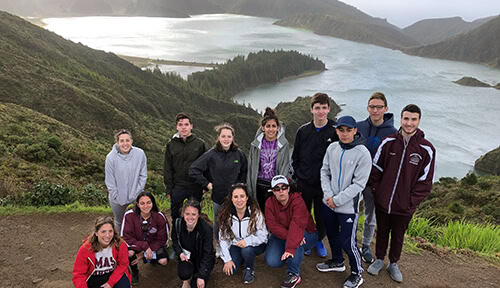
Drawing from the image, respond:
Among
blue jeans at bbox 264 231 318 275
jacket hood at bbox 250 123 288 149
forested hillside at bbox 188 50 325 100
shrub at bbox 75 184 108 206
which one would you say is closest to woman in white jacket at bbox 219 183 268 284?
blue jeans at bbox 264 231 318 275

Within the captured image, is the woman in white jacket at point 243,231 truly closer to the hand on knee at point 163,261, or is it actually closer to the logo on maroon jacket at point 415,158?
the hand on knee at point 163,261

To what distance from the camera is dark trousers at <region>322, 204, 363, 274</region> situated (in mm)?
4375

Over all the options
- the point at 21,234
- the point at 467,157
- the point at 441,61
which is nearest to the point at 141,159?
the point at 21,234

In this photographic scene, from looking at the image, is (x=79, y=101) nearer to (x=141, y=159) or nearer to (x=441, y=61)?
(x=141, y=159)

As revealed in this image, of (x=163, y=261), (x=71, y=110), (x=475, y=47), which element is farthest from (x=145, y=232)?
(x=475, y=47)

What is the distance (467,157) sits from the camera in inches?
1892

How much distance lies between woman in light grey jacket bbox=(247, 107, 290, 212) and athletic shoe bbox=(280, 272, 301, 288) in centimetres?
110

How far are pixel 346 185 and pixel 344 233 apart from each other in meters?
0.61

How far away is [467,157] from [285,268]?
52147 mm

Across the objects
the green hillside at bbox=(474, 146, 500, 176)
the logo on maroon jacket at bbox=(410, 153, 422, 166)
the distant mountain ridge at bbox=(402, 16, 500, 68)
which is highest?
the distant mountain ridge at bbox=(402, 16, 500, 68)

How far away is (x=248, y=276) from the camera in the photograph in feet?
15.2

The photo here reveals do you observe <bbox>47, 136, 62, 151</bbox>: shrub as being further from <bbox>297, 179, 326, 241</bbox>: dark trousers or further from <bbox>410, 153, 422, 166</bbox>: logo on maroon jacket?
<bbox>410, 153, 422, 166</bbox>: logo on maroon jacket

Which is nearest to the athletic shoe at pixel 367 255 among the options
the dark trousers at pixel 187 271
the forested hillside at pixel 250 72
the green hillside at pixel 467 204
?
the dark trousers at pixel 187 271

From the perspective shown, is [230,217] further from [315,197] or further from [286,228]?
[315,197]
